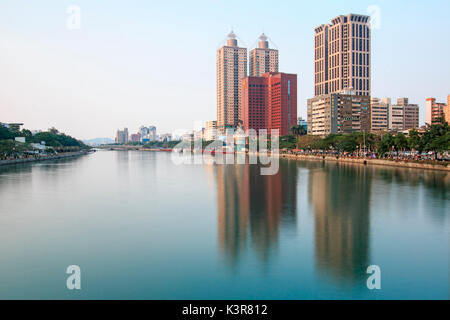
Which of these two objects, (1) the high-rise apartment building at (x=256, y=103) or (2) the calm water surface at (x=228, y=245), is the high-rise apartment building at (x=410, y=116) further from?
(2) the calm water surface at (x=228, y=245)

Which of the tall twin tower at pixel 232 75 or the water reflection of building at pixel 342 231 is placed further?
the tall twin tower at pixel 232 75

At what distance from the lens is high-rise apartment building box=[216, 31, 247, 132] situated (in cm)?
17450

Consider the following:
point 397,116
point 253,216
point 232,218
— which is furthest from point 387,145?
point 397,116

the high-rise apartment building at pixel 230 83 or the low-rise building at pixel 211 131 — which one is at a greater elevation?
the high-rise apartment building at pixel 230 83

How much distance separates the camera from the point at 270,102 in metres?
150

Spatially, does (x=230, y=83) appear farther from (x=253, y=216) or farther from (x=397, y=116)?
(x=253, y=216)

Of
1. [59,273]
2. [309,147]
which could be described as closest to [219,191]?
[59,273]

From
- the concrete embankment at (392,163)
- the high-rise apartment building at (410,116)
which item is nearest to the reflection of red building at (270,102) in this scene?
the high-rise apartment building at (410,116)

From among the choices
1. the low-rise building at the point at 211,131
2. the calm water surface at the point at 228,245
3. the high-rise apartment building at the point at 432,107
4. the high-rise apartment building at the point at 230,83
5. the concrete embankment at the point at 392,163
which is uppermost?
the high-rise apartment building at the point at 230,83

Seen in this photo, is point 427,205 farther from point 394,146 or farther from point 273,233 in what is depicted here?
point 394,146

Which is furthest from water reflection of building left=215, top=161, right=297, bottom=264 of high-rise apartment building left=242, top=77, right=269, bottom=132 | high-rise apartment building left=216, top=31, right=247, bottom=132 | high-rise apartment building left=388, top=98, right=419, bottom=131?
high-rise apartment building left=216, top=31, right=247, bottom=132

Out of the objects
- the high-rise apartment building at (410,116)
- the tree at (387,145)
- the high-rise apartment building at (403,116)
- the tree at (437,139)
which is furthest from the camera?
the high-rise apartment building at (410,116)

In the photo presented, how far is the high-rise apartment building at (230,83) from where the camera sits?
174500mm
